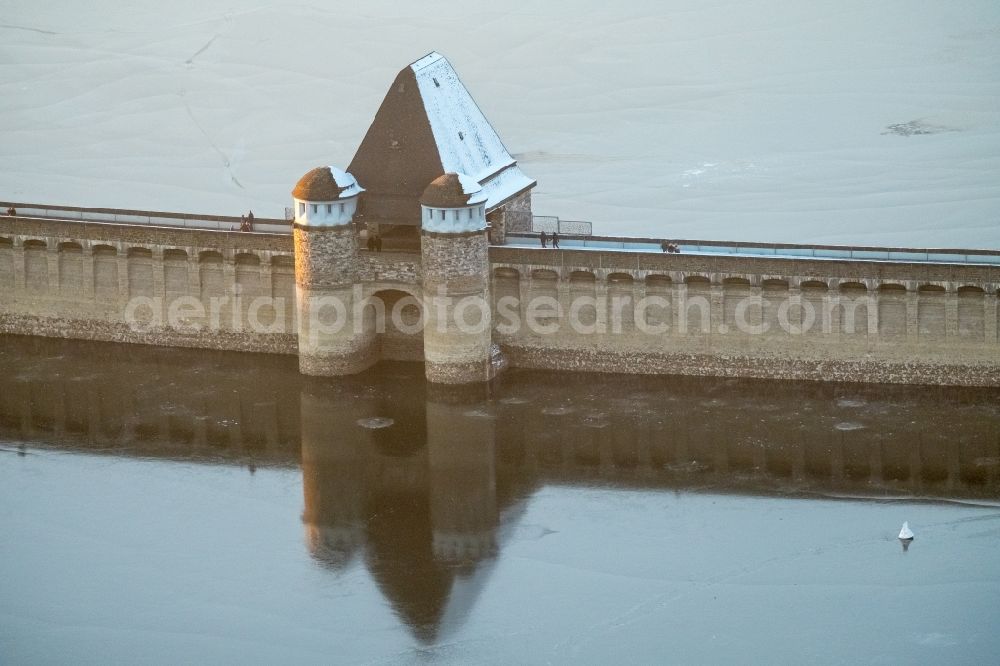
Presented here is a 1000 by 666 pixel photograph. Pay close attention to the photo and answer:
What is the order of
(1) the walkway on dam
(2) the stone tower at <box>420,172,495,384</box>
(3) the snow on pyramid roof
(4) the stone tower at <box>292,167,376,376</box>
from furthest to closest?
(3) the snow on pyramid roof → (4) the stone tower at <box>292,167,376,376</box> → (1) the walkway on dam → (2) the stone tower at <box>420,172,495,384</box>

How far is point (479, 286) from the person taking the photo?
146ft

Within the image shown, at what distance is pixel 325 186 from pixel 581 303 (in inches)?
254

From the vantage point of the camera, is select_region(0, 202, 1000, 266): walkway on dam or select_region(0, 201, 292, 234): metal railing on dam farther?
select_region(0, 201, 292, 234): metal railing on dam

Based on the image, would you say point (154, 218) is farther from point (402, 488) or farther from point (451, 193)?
point (402, 488)

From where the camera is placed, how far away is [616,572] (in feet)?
118

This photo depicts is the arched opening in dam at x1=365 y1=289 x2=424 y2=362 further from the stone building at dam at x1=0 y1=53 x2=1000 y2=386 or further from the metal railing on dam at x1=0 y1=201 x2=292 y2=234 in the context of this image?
the metal railing on dam at x1=0 y1=201 x2=292 y2=234

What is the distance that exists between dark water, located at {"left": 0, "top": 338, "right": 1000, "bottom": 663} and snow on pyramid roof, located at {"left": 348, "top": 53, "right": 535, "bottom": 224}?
160 inches

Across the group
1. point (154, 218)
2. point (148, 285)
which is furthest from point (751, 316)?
point (154, 218)

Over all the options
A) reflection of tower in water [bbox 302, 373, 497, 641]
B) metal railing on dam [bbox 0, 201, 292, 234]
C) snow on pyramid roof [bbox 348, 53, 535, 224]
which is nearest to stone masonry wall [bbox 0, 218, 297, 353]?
metal railing on dam [bbox 0, 201, 292, 234]

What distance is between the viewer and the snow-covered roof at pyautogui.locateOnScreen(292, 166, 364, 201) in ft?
145

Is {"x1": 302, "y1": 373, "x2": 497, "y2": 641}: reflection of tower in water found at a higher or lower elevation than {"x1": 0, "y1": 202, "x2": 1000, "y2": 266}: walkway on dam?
lower

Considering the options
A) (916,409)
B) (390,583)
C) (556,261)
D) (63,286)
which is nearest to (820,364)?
(916,409)

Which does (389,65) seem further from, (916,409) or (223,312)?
(916,409)

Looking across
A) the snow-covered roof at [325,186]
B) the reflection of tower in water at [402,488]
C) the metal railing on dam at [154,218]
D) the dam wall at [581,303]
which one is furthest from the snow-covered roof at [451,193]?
the metal railing on dam at [154,218]
